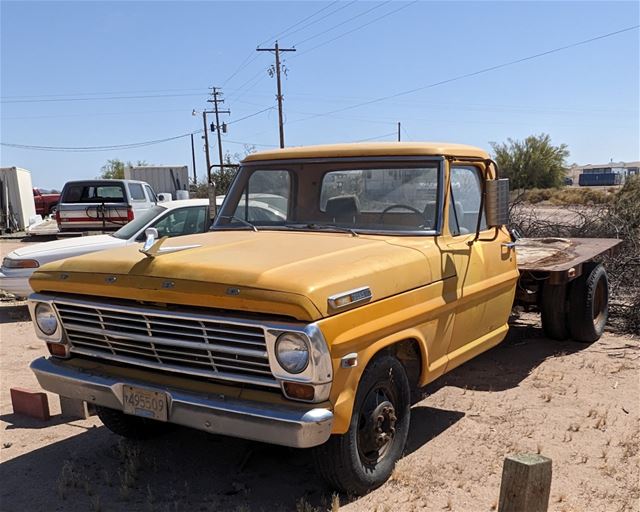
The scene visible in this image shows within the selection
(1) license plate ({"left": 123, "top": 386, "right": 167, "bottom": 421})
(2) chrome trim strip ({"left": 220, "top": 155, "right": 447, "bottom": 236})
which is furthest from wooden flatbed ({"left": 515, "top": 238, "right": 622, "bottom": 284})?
(1) license plate ({"left": 123, "top": 386, "right": 167, "bottom": 421})

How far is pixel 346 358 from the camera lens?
10.4ft

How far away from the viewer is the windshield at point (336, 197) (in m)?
4.41

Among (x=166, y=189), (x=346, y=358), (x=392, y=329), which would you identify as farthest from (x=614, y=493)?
(x=166, y=189)

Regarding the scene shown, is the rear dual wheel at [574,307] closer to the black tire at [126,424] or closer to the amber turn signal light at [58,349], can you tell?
the black tire at [126,424]

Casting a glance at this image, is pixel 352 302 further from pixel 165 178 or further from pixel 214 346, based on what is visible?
pixel 165 178

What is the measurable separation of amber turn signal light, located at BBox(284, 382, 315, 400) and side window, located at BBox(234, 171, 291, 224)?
76.5 inches

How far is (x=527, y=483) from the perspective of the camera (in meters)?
2.50

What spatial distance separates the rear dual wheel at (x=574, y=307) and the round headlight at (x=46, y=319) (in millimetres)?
4563

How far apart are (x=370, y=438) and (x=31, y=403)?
290 cm

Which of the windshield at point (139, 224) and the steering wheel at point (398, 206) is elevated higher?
the steering wheel at point (398, 206)

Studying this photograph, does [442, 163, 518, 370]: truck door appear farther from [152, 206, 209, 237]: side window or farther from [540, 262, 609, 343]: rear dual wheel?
[152, 206, 209, 237]: side window

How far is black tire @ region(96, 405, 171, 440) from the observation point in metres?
4.35

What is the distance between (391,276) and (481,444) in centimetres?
156

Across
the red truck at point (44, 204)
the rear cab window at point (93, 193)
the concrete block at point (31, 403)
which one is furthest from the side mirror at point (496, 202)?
the red truck at point (44, 204)
